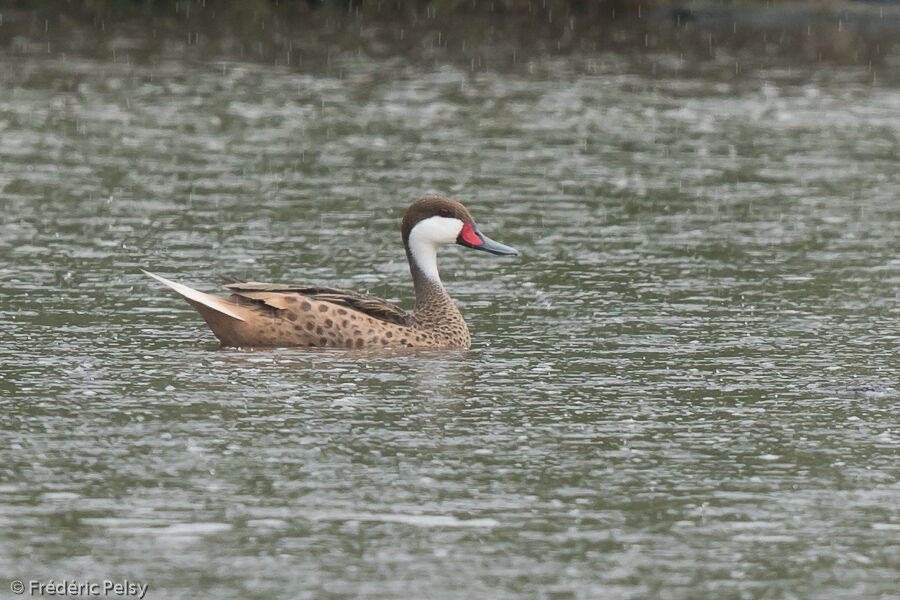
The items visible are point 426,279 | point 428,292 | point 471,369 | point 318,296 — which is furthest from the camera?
point 426,279

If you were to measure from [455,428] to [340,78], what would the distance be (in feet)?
65.6

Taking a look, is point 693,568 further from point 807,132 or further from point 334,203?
point 807,132

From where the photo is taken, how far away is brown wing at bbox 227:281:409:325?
41.8 feet

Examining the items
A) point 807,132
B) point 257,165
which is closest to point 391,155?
point 257,165

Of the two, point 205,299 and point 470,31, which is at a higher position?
point 470,31

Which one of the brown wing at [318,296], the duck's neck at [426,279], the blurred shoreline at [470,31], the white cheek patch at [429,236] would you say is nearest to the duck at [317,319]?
the brown wing at [318,296]

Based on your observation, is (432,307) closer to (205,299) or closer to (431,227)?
(431,227)

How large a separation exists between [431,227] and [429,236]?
0.22 feet

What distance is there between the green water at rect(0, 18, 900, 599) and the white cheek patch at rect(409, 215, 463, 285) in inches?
25.6

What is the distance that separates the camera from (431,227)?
13.6 m

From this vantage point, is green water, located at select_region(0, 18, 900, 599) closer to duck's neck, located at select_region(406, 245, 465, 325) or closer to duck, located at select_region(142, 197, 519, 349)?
duck, located at select_region(142, 197, 519, 349)

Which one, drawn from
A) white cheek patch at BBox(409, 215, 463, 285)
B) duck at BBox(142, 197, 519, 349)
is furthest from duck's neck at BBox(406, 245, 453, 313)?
duck at BBox(142, 197, 519, 349)

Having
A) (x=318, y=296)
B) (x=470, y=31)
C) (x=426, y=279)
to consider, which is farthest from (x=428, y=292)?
(x=470, y=31)

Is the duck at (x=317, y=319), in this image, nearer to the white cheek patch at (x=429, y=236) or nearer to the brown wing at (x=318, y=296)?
the brown wing at (x=318, y=296)
